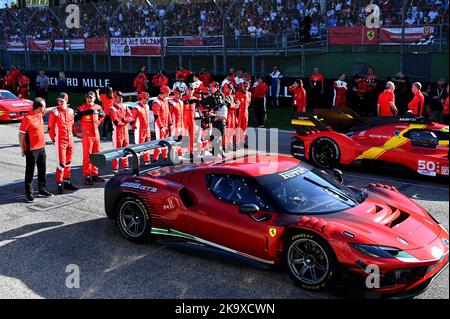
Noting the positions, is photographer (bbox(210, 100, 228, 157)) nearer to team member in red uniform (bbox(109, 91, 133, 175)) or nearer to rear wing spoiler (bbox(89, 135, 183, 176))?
team member in red uniform (bbox(109, 91, 133, 175))

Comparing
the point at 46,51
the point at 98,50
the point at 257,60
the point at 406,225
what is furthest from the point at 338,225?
the point at 46,51

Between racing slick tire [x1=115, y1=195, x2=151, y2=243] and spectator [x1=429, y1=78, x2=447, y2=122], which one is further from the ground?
spectator [x1=429, y1=78, x2=447, y2=122]

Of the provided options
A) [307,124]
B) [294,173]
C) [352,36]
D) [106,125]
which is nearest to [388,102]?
[307,124]

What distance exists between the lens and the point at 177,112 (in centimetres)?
1227

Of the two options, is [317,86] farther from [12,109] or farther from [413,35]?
[12,109]

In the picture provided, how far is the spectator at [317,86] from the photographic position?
19094 mm

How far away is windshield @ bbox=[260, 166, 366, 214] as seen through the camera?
591cm

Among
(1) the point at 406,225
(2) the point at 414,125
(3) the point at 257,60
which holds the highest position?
(3) the point at 257,60

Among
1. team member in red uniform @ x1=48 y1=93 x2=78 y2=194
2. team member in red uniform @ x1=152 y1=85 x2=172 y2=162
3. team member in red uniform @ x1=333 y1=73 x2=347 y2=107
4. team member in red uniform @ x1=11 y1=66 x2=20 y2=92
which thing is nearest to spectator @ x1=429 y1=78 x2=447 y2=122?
team member in red uniform @ x1=333 y1=73 x2=347 y2=107

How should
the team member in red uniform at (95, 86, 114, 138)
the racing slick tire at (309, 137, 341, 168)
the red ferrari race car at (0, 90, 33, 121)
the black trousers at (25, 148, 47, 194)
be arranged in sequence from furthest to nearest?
the red ferrari race car at (0, 90, 33, 121) < the team member in red uniform at (95, 86, 114, 138) < the racing slick tire at (309, 137, 341, 168) < the black trousers at (25, 148, 47, 194)

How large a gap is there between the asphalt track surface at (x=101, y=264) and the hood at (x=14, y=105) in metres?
10.1

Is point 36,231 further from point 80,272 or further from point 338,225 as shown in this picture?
point 338,225

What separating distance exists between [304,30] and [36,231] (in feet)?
52.8

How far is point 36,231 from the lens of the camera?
768 centimetres
